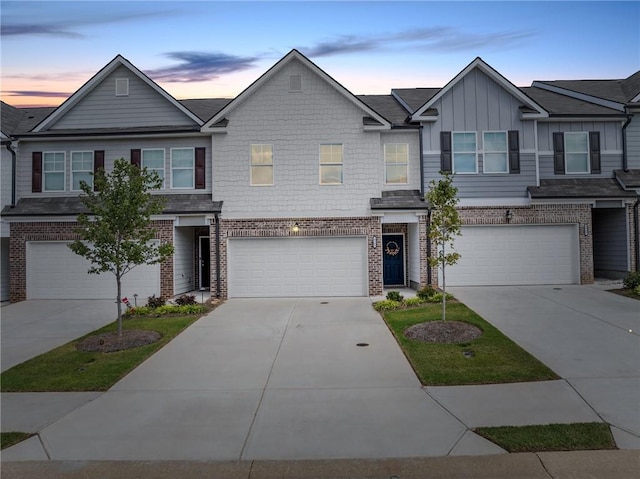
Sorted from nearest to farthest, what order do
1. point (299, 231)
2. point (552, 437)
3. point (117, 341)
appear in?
point (552, 437), point (117, 341), point (299, 231)

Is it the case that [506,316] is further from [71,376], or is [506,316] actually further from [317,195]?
[71,376]

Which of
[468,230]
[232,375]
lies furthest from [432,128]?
[232,375]

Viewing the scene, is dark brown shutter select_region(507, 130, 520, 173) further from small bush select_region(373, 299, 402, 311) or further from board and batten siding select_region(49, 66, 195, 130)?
board and batten siding select_region(49, 66, 195, 130)

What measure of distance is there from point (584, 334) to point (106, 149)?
16671 millimetres

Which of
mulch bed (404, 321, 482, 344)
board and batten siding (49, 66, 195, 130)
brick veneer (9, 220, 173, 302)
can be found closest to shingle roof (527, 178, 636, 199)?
mulch bed (404, 321, 482, 344)

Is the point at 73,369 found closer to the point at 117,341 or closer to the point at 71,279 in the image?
the point at 117,341

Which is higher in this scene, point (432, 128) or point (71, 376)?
point (432, 128)

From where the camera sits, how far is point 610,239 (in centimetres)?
1756

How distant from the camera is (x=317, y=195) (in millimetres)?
16016

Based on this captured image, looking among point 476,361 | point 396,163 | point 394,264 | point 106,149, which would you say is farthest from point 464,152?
point 106,149

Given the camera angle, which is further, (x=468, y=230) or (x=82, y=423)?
(x=468, y=230)

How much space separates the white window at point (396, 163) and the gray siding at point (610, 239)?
8.29 meters

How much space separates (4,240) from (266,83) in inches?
478

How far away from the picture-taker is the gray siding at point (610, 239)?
1683 cm
